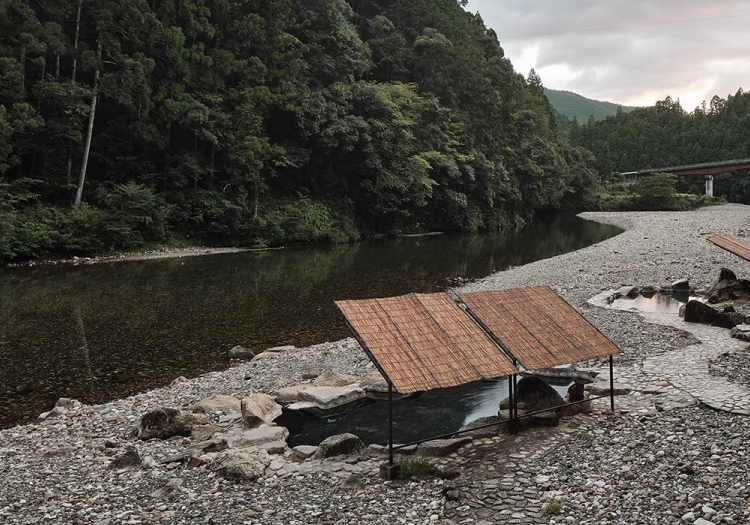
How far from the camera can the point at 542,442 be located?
30.0ft

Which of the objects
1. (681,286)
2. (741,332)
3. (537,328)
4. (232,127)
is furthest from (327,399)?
(232,127)

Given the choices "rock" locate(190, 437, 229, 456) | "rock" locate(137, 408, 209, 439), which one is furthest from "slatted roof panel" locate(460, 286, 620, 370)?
"rock" locate(137, 408, 209, 439)

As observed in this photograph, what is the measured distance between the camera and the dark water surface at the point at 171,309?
14.5 meters

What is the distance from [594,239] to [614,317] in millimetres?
34772

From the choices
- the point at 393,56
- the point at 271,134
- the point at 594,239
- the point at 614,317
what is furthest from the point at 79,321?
the point at 393,56

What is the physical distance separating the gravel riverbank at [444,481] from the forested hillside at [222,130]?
27257mm

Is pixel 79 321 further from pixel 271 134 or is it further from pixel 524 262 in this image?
pixel 271 134

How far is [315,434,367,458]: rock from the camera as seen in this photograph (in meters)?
9.13

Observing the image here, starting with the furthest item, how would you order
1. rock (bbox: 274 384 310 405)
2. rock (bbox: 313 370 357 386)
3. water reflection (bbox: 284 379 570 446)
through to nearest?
rock (bbox: 313 370 357 386)
rock (bbox: 274 384 310 405)
water reflection (bbox: 284 379 570 446)

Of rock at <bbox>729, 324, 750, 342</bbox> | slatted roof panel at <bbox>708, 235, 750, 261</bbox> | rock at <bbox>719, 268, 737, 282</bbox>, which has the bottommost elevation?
rock at <bbox>729, 324, 750, 342</bbox>

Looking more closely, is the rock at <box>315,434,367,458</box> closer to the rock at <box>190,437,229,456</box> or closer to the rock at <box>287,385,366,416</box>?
the rock at <box>190,437,229,456</box>

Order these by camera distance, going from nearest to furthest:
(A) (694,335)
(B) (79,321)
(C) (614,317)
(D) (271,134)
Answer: (A) (694,335) < (C) (614,317) < (B) (79,321) < (D) (271,134)

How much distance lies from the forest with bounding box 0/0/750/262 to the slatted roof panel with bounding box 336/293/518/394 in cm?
2993

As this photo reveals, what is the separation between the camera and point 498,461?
852 cm
